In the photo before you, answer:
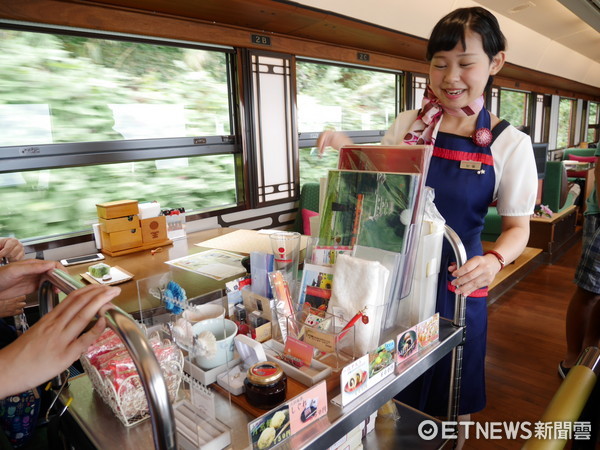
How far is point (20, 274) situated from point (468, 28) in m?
1.33

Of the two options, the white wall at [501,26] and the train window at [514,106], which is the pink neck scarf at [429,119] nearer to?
the white wall at [501,26]

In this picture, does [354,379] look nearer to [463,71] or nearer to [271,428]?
[271,428]

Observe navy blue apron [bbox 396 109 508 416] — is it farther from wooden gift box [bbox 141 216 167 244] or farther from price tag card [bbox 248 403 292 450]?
wooden gift box [bbox 141 216 167 244]

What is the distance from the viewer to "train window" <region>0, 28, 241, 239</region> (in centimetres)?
236

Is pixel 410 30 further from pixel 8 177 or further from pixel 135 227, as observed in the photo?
pixel 8 177

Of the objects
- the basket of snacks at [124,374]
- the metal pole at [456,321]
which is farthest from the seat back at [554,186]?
the basket of snacks at [124,374]

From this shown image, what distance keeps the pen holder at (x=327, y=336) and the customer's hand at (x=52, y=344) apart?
462 millimetres

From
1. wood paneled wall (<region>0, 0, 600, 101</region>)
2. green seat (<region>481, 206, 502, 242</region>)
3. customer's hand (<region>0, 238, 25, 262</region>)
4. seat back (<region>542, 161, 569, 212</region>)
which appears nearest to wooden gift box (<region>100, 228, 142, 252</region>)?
customer's hand (<region>0, 238, 25, 262</region>)

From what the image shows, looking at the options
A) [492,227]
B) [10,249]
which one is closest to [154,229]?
[10,249]

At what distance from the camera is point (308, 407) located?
0.75 metres

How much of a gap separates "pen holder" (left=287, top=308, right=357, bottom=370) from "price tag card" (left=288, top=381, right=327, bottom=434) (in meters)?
0.12

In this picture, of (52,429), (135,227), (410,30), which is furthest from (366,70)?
(52,429)

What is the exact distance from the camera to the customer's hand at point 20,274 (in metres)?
→ 0.93

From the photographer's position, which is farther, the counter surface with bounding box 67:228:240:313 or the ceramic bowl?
the counter surface with bounding box 67:228:240:313
